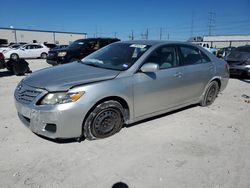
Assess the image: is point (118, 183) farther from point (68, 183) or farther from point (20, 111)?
point (20, 111)

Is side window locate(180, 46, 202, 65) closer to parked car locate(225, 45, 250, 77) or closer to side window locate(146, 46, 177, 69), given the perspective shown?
side window locate(146, 46, 177, 69)

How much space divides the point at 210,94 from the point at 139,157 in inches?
125

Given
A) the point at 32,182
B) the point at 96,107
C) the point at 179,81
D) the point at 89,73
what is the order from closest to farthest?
1. the point at 32,182
2. the point at 96,107
3. the point at 89,73
4. the point at 179,81

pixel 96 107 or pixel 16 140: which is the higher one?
pixel 96 107

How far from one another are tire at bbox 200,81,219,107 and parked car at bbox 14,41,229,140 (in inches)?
11.4

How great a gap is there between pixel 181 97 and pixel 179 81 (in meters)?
0.38

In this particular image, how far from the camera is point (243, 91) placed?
7660 mm

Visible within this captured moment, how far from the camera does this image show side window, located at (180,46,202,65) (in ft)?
15.2

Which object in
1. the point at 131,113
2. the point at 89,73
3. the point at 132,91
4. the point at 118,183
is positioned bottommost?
the point at 118,183

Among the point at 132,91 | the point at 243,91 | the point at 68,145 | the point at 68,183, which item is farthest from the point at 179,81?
the point at 243,91

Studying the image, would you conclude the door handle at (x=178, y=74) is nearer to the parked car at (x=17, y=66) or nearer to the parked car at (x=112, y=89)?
the parked car at (x=112, y=89)

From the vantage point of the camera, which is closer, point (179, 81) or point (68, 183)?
point (68, 183)

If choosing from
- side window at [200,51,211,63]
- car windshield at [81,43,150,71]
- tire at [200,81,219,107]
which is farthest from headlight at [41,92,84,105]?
tire at [200,81,219,107]

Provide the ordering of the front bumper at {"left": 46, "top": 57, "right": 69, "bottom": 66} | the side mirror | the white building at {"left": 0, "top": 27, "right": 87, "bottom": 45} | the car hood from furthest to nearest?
the white building at {"left": 0, "top": 27, "right": 87, "bottom": 45}, the front bumper at {"left": 46, "top": 57, "right": 69, "bottom": 66}, the side mirror, the car hood
